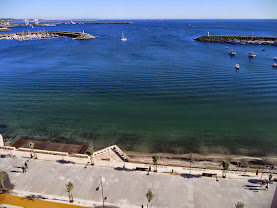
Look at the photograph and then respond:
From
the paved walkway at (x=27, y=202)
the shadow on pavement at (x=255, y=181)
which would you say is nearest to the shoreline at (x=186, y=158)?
the shadow on pavement at (x=255, y=181)

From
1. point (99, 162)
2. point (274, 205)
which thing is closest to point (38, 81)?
point (99, 162)

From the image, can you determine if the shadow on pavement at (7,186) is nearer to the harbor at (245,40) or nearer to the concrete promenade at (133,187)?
the concrete promenade at (133,187)

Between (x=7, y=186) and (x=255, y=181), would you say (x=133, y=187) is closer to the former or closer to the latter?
(x=255, y=181)

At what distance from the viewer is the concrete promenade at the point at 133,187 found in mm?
17094

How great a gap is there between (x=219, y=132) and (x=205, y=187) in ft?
48.3

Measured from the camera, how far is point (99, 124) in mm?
33812

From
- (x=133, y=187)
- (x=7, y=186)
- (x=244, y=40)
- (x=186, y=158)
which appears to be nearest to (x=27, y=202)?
(x=7, y=186)

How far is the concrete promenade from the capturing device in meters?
17.1

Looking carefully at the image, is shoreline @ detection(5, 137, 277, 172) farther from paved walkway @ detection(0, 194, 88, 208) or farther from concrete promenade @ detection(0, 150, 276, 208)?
paved walkway @ detection(0, 194, 88, 208)

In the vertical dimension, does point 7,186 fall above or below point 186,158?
above

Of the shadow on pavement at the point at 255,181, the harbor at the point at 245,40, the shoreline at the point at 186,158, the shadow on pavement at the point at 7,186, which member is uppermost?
the harbor at the point at 245,40

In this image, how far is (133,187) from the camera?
18.5 m

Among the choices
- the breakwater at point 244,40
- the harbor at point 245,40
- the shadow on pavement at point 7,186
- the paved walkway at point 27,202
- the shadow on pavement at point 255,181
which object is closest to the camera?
the paved walkway at point 27,202

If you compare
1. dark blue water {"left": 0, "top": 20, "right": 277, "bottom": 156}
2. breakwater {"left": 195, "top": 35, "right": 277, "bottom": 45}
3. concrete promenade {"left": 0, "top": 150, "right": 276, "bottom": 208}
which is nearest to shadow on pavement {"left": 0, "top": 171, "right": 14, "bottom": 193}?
concrete promenade {"left": 0, "top": 150, "right": 276, "bottom": 208}
